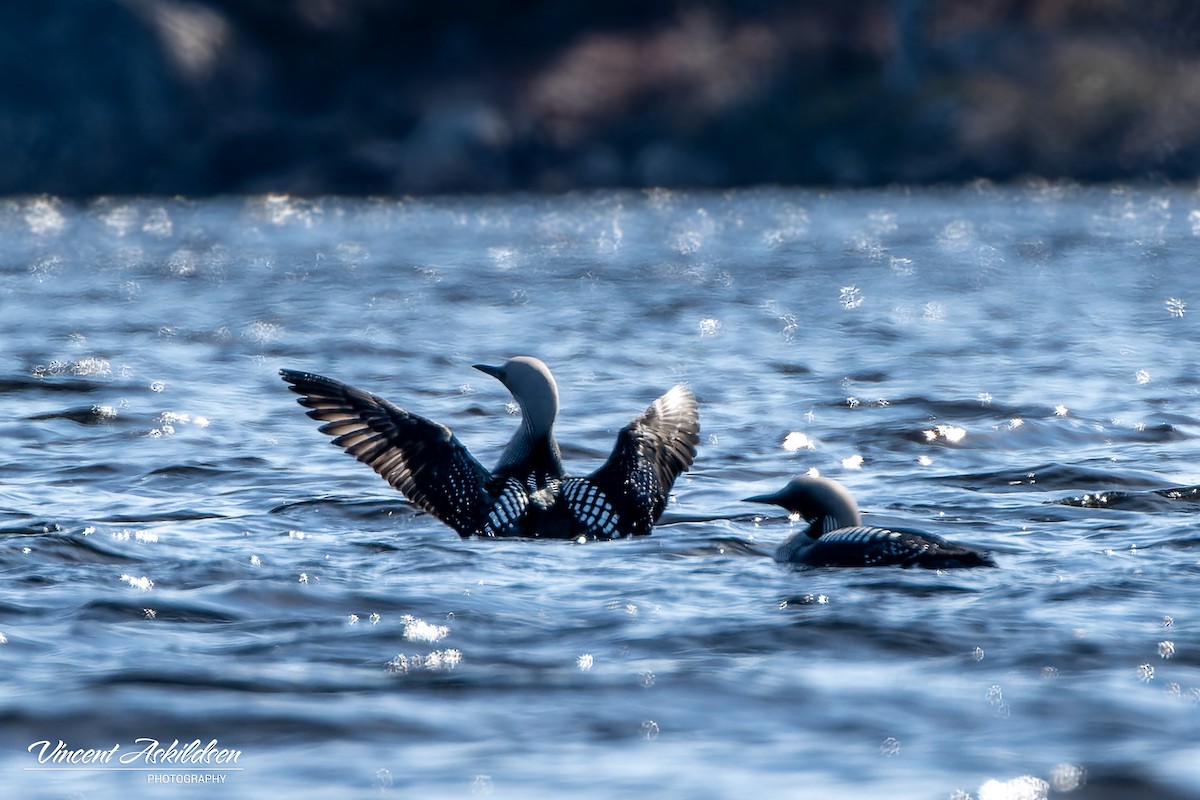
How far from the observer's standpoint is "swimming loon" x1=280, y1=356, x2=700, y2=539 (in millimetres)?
8383

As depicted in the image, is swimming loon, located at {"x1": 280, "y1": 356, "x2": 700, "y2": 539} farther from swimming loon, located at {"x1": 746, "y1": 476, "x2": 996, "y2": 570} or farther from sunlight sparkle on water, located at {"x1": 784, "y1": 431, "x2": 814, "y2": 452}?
sunlight sparkle on water, located at {"x1": 784, "y1": 431, "x2": 814, "y2": 452}

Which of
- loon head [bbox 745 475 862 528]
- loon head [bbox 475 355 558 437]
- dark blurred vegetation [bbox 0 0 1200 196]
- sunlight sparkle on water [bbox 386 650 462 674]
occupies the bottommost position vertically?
sunlight sparkle on water [bbox 386 650 462 674]

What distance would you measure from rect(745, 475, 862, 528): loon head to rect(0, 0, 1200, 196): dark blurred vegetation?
46.0 metres

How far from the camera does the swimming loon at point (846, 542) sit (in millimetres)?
7430

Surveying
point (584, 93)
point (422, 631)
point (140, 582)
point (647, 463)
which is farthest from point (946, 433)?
point (584, 93)

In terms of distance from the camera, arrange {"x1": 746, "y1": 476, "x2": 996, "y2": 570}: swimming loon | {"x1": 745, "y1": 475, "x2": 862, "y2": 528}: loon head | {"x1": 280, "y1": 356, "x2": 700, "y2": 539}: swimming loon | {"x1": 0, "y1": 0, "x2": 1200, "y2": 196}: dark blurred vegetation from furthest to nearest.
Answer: {"x1": 0, "y1": 0, "x2": 1200, "y2": 196}: dark blurred vegetation
{"x1": 280, "y1": 356, "x2": 700, "y2": 539}: swimming loon
{"x1": 745, "y1": 475, "x2": 862, "y2": 528}: loon head
{"x1": 746, "y1": 476, "x2": 996, "y2": 570}: swimming loon

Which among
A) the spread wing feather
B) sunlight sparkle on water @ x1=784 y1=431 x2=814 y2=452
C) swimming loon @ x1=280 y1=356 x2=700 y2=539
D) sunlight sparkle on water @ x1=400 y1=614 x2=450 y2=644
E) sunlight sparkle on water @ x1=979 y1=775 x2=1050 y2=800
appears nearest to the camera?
sunlight sparkle on water @ x1=979 y1=775 x2=1050 y2=800

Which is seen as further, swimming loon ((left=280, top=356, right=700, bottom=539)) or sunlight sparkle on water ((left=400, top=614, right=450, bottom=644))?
swimming loon ((left=280, top=356, right=700, bottom=539))

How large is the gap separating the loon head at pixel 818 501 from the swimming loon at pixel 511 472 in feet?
1.98

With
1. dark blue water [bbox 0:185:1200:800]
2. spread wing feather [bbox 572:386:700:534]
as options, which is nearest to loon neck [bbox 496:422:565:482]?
spread wing feather [bbox 572:386:700:534]

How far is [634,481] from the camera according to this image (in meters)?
8.58

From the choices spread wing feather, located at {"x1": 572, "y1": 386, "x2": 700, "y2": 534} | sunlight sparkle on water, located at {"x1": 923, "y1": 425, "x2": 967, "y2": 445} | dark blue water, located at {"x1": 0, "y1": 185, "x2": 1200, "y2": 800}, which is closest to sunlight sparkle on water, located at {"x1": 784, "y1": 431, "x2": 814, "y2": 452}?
dark blue water, located at {"x1": 0, "y1": 185, "x2": 1200, "y2": 800}

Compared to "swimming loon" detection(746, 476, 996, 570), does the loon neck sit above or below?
above

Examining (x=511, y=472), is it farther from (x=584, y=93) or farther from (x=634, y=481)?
(x=584, y=93)
